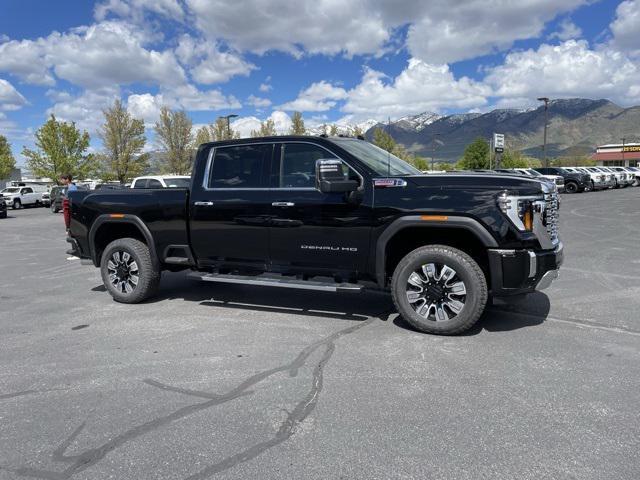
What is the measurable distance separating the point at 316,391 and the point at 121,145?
48855mm

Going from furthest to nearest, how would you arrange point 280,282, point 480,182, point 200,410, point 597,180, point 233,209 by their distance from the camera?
point 597,180 → point 233,209 → point 280,282 → point 480,182 → point 200,410

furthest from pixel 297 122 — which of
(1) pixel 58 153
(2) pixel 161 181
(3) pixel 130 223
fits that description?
(3) pixel 130 223

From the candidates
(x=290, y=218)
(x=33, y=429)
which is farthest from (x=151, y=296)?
(x=33, y=429)

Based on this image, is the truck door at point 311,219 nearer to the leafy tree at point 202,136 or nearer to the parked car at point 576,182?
the parked car at point 576,182

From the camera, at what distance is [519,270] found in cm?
456

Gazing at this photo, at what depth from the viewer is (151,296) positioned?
658cm

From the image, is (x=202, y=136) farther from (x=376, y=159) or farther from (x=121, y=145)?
(x=376, y=159)

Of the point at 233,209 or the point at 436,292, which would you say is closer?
the point at 436,292

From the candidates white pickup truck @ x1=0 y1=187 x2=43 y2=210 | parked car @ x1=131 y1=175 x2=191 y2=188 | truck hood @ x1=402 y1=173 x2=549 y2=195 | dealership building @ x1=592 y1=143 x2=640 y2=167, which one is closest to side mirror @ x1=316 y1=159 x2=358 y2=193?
truck hood @ x1=402 y1=173 x2=549 y2=195

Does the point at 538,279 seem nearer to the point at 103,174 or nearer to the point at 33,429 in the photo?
the point at 33,429

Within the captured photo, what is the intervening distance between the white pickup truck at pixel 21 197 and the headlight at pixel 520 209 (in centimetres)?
3948

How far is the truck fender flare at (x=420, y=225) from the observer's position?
457 centimetres

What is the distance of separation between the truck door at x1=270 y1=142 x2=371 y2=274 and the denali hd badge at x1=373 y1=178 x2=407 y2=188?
9cm

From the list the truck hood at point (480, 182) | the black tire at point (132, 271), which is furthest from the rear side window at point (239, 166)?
the truck hood at point (480, 182)
